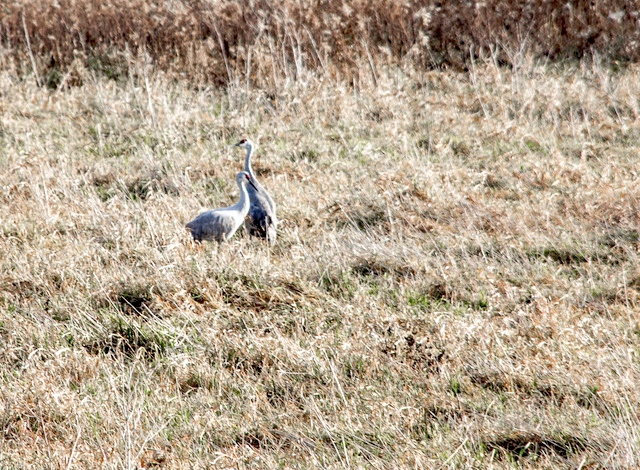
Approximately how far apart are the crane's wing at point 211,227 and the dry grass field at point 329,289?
14 centimetres

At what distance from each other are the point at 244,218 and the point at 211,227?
1.29 feet

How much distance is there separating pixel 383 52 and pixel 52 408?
7.27m

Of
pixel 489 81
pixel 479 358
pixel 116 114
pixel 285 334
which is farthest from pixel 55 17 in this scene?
pixel 479 358

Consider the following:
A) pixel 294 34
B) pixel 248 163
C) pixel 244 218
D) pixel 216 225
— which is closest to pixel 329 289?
pixel 216 225

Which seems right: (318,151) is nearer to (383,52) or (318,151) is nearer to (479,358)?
(383,52)

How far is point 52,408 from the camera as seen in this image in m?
3.52

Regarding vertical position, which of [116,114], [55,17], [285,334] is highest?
[55,17]

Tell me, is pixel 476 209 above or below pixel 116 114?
below

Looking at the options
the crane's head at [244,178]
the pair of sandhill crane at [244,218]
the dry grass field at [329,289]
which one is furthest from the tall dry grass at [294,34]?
the pair of sandhill crane at [244,218]

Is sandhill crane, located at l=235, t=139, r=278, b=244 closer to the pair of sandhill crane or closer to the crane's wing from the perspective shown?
the pair of sandhill crane

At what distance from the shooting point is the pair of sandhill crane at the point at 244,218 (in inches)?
218

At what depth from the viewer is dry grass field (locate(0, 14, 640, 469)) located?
3344mm

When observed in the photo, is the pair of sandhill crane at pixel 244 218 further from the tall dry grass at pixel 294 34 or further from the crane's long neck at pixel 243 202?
the tall dry grass at pixel 294 34

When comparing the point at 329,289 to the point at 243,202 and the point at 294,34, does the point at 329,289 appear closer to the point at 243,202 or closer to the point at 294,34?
the point at 243,202
